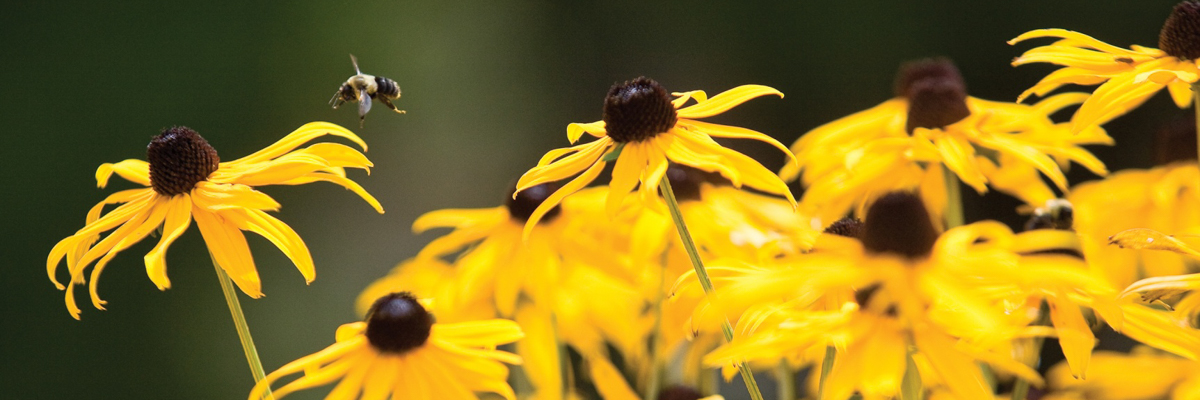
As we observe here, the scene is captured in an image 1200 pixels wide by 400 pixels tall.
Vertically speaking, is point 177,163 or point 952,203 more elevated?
point 177,163

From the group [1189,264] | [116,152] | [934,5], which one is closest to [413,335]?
[1189,264]

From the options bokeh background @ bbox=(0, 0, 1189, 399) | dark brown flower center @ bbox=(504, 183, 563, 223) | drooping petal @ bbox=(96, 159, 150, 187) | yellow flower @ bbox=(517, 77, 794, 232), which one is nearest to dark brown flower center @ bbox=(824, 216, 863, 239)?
yellow flower @ bbox=(517, 77, 794, 232)

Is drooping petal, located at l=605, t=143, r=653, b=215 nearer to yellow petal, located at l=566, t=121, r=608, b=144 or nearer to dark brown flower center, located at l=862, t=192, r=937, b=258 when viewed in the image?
yellow petal, located at l=566, t=121, r=608, b=144

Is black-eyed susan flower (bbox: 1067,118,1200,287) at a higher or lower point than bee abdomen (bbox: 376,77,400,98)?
lower

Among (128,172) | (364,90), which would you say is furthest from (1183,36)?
(128,172)

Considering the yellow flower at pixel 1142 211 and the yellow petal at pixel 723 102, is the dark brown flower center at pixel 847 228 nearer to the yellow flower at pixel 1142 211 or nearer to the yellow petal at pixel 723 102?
the yellow petal at pixel 723 102

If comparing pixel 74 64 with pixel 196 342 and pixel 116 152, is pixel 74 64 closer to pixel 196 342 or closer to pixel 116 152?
pixel 116 152

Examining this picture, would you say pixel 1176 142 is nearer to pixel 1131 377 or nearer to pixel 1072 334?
pixel 1131 377
